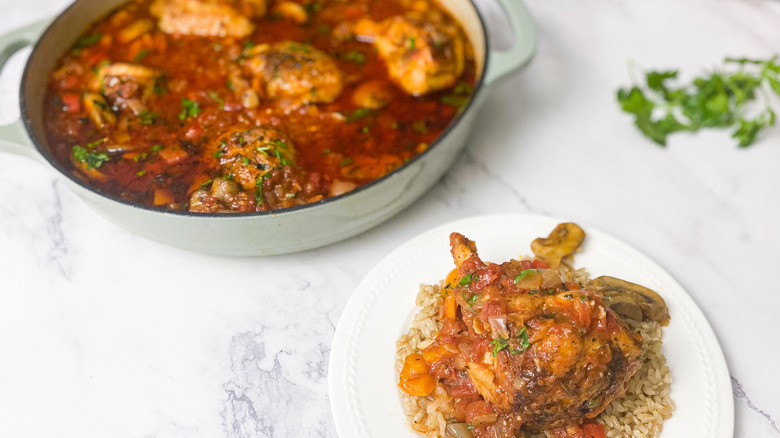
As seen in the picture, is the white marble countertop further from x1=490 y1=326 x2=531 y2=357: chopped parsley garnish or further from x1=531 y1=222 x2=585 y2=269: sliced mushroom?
x1=490 y1=326 x2=531 y2=357: chopped parsley garnish

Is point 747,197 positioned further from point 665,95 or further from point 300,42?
point 300,42

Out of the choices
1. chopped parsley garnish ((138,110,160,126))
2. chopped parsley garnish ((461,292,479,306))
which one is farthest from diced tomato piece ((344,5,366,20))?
chopped parsley garnish ((461,292,479,306))

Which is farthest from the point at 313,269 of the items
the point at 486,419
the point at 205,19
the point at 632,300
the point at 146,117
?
the point at 205,19

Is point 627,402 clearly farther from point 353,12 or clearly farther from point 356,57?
point 353,12

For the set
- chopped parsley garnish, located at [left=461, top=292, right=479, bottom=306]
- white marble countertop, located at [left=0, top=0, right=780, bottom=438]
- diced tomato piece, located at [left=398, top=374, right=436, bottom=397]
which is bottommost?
white marble countertop, located at [left=0, top=0, right=780, bottom=438]

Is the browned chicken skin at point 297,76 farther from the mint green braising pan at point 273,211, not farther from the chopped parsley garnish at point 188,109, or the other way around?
the mint green braising pan at point 273,211

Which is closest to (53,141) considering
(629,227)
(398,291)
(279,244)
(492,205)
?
(279,244)

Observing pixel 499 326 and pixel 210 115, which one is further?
pixel 210 115

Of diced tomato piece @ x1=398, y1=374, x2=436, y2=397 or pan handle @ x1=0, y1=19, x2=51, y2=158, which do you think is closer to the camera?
diced tomato piece @ x1=398, y1=374, x2=436, y2=397
